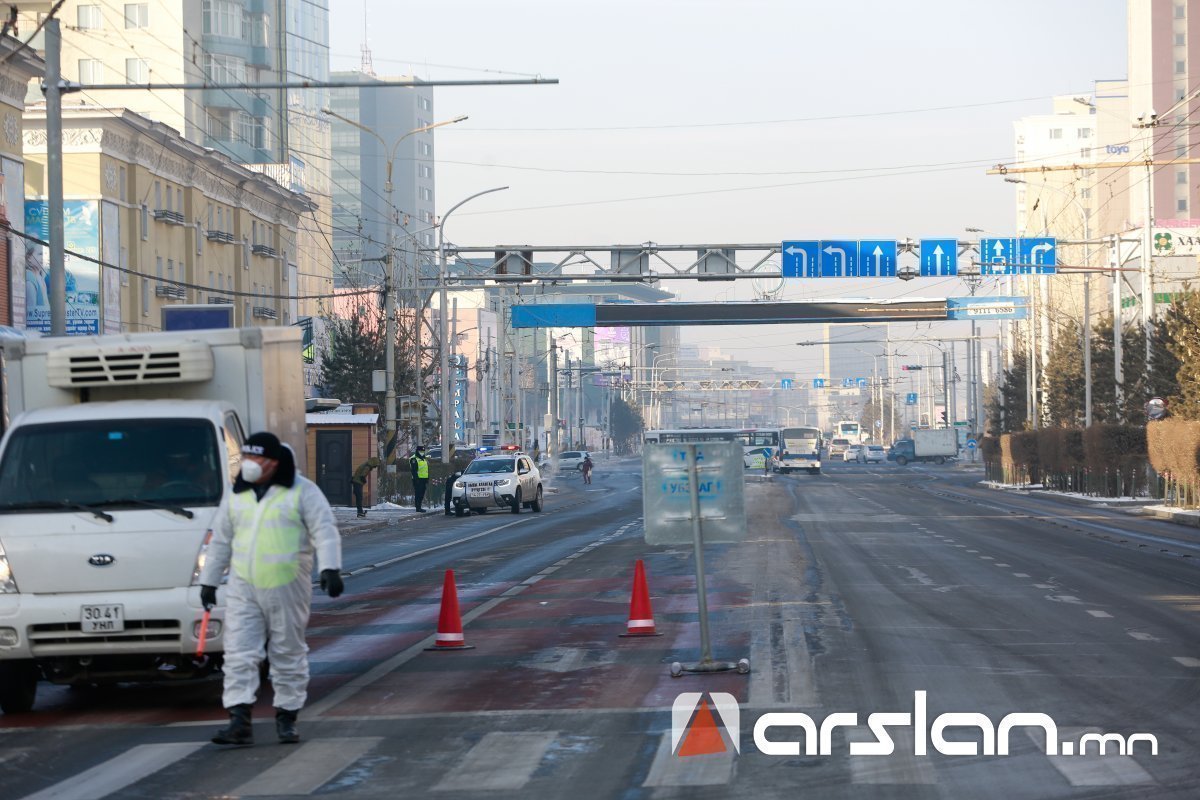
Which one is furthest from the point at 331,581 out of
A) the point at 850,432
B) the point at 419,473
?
the point at 850,432

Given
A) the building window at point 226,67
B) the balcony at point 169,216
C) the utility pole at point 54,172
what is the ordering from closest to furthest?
1. the utility pole at point 54,172
2. the balcony at point 169,216
3. the building window at point 226,67

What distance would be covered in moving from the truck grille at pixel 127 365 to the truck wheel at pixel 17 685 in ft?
6.76

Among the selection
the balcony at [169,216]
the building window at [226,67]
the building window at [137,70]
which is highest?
the building window at [226,67]

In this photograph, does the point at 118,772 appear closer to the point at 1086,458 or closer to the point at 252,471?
the point at 252,471

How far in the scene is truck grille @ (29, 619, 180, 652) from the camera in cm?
1065

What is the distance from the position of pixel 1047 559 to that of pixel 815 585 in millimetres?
6017

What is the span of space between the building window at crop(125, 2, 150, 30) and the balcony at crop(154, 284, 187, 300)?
35.3 metres

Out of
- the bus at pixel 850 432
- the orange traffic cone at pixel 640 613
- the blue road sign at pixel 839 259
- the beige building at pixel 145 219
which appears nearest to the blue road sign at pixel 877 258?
the blue road sign at pixel 839 259

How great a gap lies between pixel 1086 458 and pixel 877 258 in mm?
9902

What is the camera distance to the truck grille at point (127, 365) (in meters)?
11.9

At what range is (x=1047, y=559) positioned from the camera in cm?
2491

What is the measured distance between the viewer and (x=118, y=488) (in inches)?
448

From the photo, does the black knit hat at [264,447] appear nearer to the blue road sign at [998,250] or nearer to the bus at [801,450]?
the blue road sign at [998,250]

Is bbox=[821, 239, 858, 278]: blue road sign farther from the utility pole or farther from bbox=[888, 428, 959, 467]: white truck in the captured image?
bbox=[888, 428, 959, 467]: white truck
